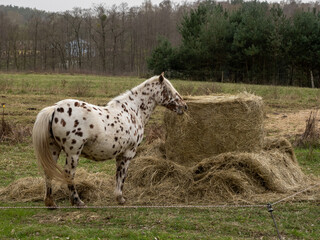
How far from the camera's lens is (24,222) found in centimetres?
530

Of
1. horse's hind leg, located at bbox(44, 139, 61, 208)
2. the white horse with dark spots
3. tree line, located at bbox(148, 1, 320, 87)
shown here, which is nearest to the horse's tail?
the white horse with dark spots

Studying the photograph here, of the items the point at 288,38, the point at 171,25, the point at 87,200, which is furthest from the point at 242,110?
the point at 171,25

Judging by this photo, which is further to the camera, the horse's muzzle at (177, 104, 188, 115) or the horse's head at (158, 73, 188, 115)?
the horse's muzzle at (177, 104, 188, 115)

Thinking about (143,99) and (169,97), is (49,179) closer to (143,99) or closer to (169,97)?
(143,99)

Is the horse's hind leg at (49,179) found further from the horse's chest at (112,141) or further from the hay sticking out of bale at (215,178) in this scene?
the hay sticking out of bale at (215,178)

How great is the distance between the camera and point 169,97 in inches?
269

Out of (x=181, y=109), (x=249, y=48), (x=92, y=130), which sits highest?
(x=249, y=48)

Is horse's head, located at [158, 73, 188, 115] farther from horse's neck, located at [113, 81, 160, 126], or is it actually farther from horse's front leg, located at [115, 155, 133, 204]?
horse's front leg, located at [115, 155, 133, 204]

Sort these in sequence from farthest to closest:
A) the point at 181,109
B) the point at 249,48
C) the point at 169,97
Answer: the point at 249,48
the point at 181,109
the point at 169,97

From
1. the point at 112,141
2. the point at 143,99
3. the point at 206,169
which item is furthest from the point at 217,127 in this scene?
the point at 112,141

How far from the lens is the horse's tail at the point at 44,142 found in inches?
209

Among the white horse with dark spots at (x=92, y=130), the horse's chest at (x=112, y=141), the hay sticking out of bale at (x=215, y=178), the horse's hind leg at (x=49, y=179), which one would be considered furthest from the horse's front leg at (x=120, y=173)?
the horse's hind leg at (x=49, y=179)

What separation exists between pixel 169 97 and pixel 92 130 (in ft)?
6.09

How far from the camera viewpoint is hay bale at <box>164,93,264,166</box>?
24.5ft
